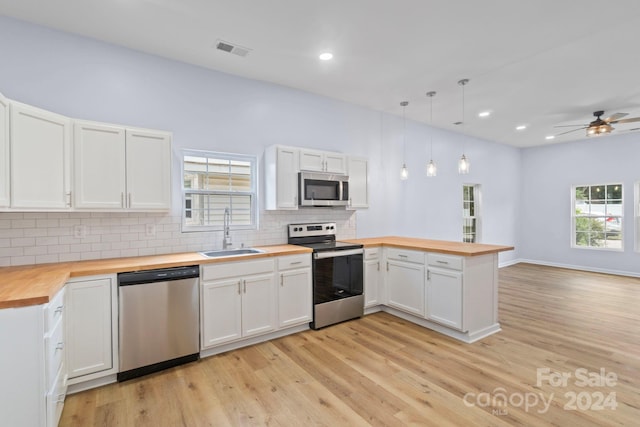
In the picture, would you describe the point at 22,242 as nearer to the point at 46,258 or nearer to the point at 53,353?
the point at 46,258

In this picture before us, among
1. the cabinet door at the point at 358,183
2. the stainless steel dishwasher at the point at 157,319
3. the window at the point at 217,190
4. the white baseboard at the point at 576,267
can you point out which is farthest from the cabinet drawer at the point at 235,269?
the white baseboard at the point at 576,267

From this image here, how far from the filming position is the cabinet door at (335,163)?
4.05m

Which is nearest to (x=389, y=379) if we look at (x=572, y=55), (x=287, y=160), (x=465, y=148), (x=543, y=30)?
(x=287, y=160)

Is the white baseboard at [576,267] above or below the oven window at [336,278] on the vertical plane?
below

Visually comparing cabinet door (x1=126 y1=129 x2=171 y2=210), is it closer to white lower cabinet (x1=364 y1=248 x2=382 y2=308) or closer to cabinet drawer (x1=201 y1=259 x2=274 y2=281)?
cabinet drawer (x1=201 y1=259 x2=274 y2=281)

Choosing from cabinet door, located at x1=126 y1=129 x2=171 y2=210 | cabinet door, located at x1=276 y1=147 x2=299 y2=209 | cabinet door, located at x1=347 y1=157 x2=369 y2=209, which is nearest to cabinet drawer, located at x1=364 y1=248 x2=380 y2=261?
cabinet door, located at x1=347 y1=157 x2=369 y2=209

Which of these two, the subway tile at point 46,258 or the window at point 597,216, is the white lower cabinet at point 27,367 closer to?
the subway tile at point 46,258

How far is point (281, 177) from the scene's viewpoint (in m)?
3.69

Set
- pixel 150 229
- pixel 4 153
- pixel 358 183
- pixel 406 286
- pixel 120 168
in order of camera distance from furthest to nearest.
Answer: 1. pixel 358 183
2. pixel 406 286
3. pixel 150 229
4. pixel 120 168
5. pixel 4 153

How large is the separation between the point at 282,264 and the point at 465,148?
201 inches

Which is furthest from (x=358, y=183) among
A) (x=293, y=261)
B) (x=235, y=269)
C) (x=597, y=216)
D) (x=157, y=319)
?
(x=597, y=216)

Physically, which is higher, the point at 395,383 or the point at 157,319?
the point at 157,319

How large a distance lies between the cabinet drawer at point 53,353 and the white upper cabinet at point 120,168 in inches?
43.7

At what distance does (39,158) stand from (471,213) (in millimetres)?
7181
